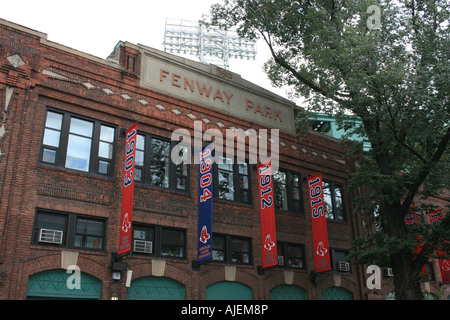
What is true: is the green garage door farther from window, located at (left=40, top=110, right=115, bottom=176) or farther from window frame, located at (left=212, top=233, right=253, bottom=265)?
window, located at (left=40, top=110, right=115, bottom=176)

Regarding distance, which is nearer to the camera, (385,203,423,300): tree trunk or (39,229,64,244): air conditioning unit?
(39,229,64,244): air conditioning unit

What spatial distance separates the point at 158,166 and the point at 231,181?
11.8 feet

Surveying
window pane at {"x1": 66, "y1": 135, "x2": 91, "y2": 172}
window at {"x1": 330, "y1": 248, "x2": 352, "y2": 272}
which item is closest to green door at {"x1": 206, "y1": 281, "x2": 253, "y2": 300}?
window at {"x1": 330, "y1": 248, "x2": 352, "y2": 272}

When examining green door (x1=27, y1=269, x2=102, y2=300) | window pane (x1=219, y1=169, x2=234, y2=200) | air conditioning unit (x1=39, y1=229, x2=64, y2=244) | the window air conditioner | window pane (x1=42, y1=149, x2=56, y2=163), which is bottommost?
green door (x1=27, y1=269, x2=102, y2=300)

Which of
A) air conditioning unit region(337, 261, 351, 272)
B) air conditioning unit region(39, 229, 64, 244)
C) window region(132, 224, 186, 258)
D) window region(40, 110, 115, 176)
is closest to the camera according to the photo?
air conditioning unit region(39, 229, 64, 244)

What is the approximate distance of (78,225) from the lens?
1512 centimetres

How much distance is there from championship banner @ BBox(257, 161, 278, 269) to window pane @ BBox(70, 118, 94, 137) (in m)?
6.78

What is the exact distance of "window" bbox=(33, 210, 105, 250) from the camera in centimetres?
1421

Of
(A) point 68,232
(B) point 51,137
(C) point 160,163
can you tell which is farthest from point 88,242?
(C) point 160,163

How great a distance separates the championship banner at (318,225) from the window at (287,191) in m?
0.93

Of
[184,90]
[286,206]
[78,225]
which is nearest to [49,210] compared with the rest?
[78,225]

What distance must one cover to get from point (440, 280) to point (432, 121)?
15.0 metres

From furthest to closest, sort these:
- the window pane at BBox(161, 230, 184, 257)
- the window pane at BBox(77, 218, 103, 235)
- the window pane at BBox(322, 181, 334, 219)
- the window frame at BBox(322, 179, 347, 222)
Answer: the window frame at BBox(322, 179, 347, 222), the window pane at BBox(322, 181, 334, 219), the window pane at BBox(161, 230, 184, 257), the window pane at BBox(77, 218, 103, 235)

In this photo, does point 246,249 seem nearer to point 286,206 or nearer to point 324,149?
point 286,206
